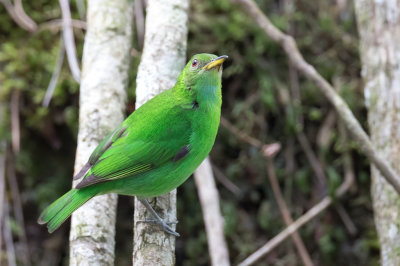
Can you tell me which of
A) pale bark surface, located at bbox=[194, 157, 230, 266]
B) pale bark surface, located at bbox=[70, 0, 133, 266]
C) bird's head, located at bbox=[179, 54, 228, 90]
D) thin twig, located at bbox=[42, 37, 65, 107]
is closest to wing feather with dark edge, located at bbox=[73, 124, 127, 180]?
pale bark surface, located at bbox=[70, 0, 133, 266]

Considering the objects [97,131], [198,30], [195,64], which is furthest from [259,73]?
[97,131]

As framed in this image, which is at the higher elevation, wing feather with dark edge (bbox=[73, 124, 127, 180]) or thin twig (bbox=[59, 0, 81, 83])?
thin twig (bbox=[59, 0, 81, 83])

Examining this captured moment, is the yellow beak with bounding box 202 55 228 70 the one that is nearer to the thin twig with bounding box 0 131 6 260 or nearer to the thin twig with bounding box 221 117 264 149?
the thin twig with bounding box 221 117 264 149

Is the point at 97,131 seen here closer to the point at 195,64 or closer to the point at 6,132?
the point at 195,64

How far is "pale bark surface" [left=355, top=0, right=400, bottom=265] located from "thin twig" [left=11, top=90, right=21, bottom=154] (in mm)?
2665

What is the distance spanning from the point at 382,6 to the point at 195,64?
1.47 metres

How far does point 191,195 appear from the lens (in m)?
4.06

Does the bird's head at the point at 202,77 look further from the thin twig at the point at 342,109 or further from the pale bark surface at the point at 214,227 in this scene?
the thin twig at the point at 342,109

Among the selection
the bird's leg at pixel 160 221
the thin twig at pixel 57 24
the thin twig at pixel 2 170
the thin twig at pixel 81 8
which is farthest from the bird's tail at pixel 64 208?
the thin twig at pixel 81 8

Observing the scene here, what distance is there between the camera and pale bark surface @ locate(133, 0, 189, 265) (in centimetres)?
246

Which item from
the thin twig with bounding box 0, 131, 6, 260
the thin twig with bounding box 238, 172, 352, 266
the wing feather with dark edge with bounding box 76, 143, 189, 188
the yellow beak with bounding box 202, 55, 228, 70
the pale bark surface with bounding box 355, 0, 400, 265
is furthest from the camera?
the thin twig with bounding box 0, 131, 6, 260

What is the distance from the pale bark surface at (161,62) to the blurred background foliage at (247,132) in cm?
100

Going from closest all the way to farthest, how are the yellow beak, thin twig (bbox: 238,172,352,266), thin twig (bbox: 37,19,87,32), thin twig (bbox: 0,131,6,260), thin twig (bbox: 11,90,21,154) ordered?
the yellow beak → thin twig (bbox: 238,172,352,266) → thin twig (bbox: 0,131,6,260) → thin twig (bbox: 11,90,21,154) → thin twig (bbox: 37,19,87,32)

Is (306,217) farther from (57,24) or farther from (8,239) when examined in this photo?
(57,24)
